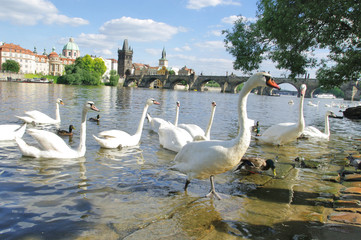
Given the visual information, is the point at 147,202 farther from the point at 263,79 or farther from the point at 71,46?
the point at 71,46

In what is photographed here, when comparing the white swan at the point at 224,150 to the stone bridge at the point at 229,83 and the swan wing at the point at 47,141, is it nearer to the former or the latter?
the swan wing at the point at 47,141

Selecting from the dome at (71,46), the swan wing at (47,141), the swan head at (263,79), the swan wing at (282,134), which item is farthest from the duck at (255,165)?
the dome at (71,46)

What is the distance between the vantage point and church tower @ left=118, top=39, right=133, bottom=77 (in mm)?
157512

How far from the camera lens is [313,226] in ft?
10.9

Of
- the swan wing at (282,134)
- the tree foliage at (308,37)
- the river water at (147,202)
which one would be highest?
the tree foliage at (308,37)

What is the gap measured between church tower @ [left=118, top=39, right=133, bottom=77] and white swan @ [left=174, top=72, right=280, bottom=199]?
15856 cm

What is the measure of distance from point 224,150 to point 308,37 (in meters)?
10.8

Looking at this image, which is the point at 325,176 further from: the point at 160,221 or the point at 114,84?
the point at 114,84

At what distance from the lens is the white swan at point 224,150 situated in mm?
3852

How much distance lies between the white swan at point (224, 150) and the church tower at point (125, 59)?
520 feet

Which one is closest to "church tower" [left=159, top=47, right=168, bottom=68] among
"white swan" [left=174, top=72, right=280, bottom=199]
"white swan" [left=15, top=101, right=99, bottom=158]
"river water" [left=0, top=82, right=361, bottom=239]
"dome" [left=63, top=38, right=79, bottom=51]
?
"dome" [left=63, top=38, right=79, bottom=51]

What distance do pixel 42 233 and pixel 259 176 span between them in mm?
3874

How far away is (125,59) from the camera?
15738 cm

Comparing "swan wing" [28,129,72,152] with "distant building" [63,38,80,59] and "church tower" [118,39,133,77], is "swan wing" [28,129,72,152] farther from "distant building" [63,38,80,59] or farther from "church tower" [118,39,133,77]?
"distant building" [63,38,80,59]
